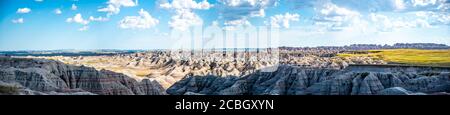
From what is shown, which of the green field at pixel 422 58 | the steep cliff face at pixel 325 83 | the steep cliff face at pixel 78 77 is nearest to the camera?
the steep cliff face at pixel 78 77

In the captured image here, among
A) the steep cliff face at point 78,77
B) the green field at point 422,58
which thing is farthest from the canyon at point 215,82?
the green field at point 422,58

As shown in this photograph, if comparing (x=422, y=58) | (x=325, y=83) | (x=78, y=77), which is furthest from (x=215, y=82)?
(x=422, y=58)

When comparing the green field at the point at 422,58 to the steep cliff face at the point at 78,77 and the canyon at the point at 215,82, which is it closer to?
the canyon at the point at 215,82

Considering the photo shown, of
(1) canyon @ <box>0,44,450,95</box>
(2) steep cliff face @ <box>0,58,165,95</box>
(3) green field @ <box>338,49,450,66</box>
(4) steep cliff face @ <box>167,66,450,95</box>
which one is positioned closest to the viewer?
(1) canyon @ <box>0,44,450,95</box>

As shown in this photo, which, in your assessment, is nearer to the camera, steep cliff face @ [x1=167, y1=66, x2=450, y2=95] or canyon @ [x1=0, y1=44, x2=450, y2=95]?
canyon @ [x1=0, y1=44, x2=450, y2=95]

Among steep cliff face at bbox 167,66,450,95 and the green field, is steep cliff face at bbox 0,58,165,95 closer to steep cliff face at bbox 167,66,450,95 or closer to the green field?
steep cliff face at bbox 167,66,450,95

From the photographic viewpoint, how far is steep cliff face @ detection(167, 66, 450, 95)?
35.3 m

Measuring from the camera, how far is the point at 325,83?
38.2 metres

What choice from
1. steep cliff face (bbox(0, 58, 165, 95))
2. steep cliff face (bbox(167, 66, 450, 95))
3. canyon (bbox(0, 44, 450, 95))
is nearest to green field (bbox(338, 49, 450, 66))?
canyon (bbox(0, 44, 450, 95))

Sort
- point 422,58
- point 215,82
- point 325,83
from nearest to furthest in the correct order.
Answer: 1. point 325,83
2. point 215,82
3. point 422,58

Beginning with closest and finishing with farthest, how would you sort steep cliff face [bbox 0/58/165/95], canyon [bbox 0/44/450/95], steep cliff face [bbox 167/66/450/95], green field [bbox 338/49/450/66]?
canyon [bbox 0/44/450/95]
steep cliff face [bbox 0/58/165/95]
steep cliff face [bbox 167/66/450/95]
green field [bbox 338/49/450/66]

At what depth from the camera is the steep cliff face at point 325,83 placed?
35.3m

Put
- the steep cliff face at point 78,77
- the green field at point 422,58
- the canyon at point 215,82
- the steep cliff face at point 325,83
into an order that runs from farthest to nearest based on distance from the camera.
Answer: the green field at point 422,58 < the steep cliff face at point 325,83 < the steep cliff face at point 78,77 < the canyon at point 215,82

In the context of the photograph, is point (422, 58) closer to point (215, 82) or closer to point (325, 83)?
point (215, 82)
